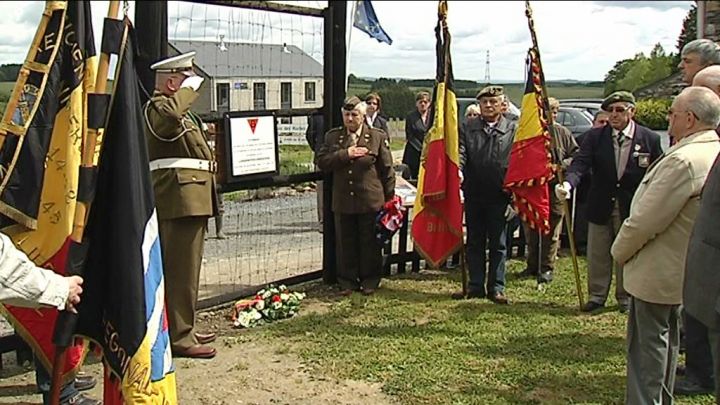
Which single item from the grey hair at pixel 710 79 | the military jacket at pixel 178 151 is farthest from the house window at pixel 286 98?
the grey hair at pixel 710 79

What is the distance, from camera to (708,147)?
3762 mm

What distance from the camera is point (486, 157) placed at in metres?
6.51

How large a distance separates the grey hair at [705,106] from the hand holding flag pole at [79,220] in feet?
8.76

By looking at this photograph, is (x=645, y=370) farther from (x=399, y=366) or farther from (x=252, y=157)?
(x=252, y=157)

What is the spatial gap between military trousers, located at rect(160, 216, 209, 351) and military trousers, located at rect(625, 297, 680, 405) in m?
2.78

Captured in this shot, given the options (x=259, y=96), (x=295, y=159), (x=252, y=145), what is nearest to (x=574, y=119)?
(x=295, y=159)

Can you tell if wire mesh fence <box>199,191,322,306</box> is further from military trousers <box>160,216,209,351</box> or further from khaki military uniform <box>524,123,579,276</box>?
khaki military uniform <box>524,123,579,276</box>

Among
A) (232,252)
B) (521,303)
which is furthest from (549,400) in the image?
(232,252)

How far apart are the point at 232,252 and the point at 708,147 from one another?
5153 millimetres

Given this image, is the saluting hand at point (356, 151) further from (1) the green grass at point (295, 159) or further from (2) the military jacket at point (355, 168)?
(1) the green grass at point (295, 159)

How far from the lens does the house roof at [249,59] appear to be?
5.65m

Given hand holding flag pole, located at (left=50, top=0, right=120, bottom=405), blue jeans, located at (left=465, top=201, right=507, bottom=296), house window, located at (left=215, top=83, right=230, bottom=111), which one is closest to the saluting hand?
blue jeans, located at (left=465, top=201, right=507, bottom=296)

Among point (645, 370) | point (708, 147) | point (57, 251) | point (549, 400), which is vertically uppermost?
point (708, 147)

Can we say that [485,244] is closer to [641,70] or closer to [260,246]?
[260,246]
